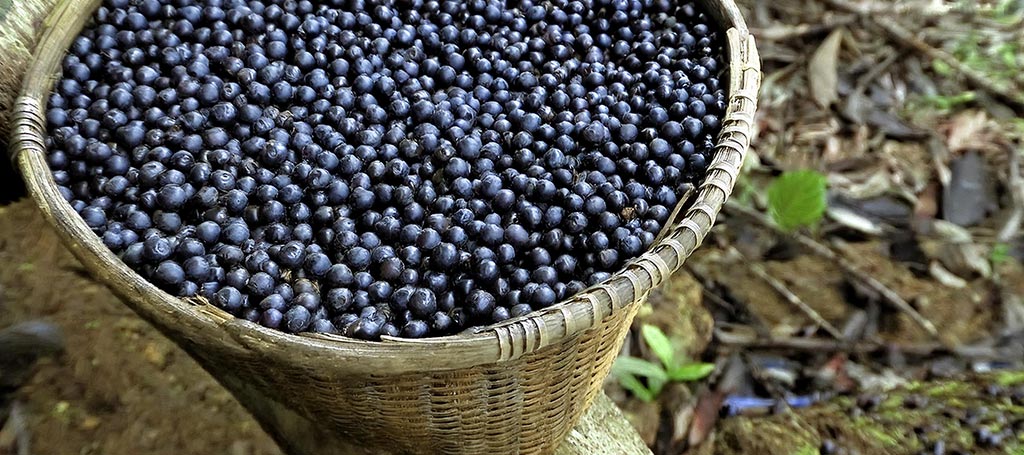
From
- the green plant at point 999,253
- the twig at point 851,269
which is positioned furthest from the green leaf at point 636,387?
the green plant at point 999,253

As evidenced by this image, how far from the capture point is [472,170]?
4.46ft

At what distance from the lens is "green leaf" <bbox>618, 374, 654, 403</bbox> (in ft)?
6.52

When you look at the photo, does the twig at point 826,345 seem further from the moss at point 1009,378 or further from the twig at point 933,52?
the twig at point 933,52

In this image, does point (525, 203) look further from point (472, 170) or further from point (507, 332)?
point (507, 332)

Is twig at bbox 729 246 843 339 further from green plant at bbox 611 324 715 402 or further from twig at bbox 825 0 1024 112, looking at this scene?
twig at bbox 825 0 1024 112

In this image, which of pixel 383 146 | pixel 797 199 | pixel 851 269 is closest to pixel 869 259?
pixel 851 269

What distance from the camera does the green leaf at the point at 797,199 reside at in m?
2.24

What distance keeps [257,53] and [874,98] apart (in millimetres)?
2108

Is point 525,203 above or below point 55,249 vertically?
above

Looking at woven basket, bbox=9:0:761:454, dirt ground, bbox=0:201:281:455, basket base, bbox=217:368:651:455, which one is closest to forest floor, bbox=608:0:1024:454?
Answer: basket base, bbox=217:368:651:455

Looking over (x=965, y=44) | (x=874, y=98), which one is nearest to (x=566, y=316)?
(x=874, y=98)

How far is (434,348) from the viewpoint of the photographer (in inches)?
42.9

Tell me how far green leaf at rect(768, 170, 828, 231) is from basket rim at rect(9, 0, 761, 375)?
94cm

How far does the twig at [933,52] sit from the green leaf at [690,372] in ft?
5.10
